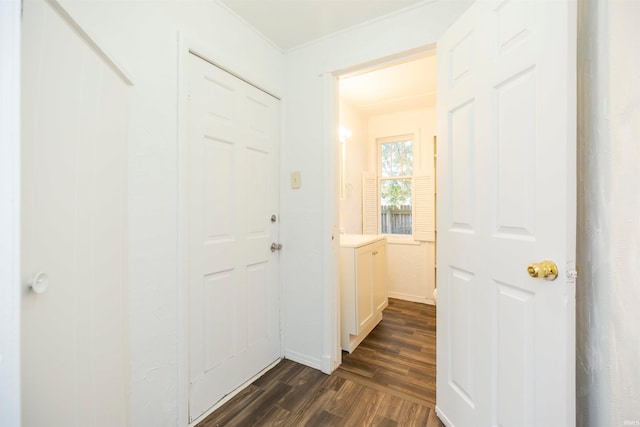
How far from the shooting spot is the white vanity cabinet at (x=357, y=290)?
2.23m

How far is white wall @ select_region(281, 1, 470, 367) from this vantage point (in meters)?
1.91

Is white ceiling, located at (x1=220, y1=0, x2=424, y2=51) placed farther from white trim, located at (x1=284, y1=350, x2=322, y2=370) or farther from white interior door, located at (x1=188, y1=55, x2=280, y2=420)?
white trim, located at (x1=284, y1=350, x2=322, y2=370)

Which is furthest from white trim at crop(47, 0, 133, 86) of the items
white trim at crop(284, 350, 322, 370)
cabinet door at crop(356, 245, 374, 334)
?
white trim at crop(284, 350, 322, 370)

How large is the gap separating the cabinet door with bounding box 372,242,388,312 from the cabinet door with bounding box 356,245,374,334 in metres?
0.08

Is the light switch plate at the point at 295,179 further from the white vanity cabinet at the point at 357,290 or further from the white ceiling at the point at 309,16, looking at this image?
the white ceiling at the point at 309,16

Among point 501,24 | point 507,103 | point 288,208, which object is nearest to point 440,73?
point 501,24

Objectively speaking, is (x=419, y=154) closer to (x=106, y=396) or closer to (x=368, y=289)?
(x=368, y=289)

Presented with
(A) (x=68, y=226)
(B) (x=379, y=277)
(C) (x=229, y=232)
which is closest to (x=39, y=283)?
(A) (x=68, y=226)

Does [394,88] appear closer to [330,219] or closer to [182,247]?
[330,219]

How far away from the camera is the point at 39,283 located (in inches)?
23.6

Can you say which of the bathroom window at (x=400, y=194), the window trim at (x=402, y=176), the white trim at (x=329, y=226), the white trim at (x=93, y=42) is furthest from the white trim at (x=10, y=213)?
the window trim at (x=402, y=176)

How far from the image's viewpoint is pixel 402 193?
370cm

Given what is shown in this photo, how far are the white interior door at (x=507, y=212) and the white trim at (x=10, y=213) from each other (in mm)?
1357

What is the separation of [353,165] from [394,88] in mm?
1000
